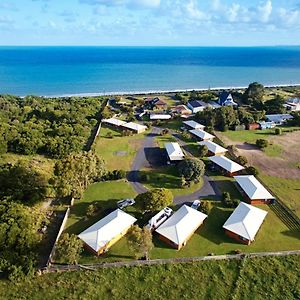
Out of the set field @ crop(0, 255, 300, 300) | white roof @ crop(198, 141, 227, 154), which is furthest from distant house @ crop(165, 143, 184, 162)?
field @ crop(0, 255, 300, 300)

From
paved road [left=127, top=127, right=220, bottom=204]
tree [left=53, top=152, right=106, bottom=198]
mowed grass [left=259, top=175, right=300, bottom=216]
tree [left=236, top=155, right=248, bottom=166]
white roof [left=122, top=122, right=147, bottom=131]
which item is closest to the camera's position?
tree [left=53, top=152, right=106, bottom=198]

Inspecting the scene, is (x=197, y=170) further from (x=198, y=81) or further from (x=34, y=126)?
(x=198, y=81)

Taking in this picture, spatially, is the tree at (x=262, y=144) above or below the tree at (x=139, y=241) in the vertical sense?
below

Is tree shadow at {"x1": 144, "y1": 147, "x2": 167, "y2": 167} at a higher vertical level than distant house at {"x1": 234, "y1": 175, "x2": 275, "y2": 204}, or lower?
lower

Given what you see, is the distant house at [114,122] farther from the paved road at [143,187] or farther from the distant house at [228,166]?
the distant house at [228,166]

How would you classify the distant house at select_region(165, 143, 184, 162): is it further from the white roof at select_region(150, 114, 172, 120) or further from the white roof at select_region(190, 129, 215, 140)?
the white roof at select_region(150, 114, 172, 120)

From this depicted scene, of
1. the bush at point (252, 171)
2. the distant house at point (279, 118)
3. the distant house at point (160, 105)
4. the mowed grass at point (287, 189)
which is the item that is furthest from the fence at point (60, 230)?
the distant house at point (279, 118)

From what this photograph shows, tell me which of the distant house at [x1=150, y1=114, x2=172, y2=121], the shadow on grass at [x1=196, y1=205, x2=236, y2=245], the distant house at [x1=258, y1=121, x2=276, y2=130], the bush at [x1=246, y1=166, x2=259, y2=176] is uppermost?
the bush at [x1=246, y1=166, x2=259, y2=176]
